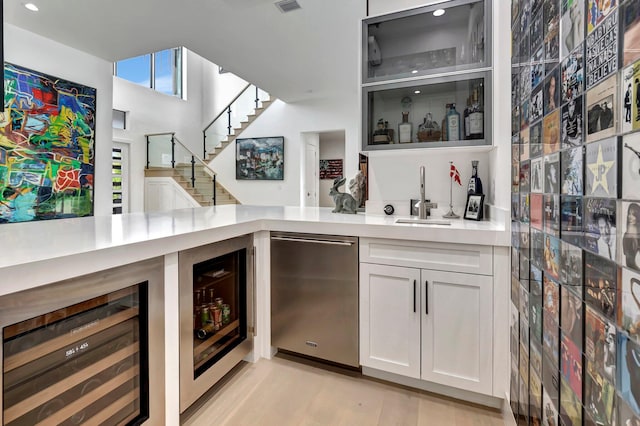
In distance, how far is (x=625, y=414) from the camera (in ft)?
2.02

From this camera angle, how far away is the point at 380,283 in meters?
1.77

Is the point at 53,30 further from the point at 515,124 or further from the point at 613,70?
the point at 613,70

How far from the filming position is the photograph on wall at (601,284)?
2.13ft

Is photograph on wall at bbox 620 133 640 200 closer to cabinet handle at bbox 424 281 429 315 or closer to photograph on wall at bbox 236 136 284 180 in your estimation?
cabinet handle at bbox 424 281 429 315

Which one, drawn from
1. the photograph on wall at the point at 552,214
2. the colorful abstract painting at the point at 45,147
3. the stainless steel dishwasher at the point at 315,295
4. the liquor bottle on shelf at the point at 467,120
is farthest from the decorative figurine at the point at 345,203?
the colorful abstract painting at the point at 45,147

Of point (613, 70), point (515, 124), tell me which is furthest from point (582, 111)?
point (515, 124)

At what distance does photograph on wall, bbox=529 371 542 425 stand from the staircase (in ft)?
24.8

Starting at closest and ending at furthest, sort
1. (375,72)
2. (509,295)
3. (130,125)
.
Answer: (509,295) < (375,72) < (130,125)

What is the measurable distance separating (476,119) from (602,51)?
1304 mm

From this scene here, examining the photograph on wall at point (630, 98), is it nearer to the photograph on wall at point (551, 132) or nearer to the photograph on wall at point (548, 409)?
the photograph on wall at point (551, 132)

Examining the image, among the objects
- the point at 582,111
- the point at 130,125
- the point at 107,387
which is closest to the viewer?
the point at 582,111

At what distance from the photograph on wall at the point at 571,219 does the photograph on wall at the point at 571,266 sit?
0.02 metres

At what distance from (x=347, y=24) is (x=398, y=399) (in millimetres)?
3747

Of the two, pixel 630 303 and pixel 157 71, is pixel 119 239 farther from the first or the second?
pixel 157 71
